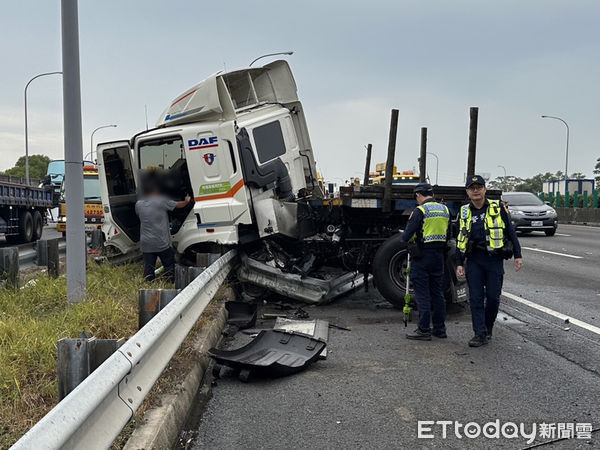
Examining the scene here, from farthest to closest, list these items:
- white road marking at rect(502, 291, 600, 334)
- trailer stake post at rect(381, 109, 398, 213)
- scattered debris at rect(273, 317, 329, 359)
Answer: trailer stake post at rect(381, 109, 398, 213), white road marking at rect(502, 291, 600, 334), scattered debris at rect(273, 317, 329, 359)

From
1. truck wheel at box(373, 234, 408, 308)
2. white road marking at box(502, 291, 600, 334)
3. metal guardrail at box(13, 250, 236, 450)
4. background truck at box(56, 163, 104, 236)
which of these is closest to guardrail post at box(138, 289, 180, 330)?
metal guardrail at box(13, 250, 236, 450)

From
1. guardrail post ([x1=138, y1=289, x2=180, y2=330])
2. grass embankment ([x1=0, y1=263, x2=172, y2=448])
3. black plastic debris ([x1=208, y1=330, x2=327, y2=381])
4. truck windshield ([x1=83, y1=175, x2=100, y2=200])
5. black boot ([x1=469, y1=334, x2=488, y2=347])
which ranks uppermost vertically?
truck windshield ([x1=83, y1=175, x2=100, y2=200])

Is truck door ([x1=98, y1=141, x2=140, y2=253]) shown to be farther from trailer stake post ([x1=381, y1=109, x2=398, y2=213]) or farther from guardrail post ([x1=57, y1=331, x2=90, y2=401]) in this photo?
guardrail post ([x1=57, y1=331, x2=90, y2=401])

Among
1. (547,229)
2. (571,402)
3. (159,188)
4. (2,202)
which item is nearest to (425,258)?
(571,402)

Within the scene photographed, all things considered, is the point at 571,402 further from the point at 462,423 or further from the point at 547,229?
the point at 547,229

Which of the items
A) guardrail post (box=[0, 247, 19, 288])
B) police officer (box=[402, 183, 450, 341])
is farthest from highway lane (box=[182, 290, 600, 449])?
guardrail post (box=[0, 247, 19, 288])

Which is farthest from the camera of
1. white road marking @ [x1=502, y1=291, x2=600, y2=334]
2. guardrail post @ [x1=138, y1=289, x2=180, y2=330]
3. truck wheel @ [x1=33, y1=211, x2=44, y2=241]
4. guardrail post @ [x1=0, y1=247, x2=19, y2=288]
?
truck wheel @ [x1=33, y1=211, x2=44, y2=241]

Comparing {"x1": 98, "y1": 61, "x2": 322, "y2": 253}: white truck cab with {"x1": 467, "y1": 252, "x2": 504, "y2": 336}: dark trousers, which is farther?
{"x1": 98, "y1": 61, "x2": 322, "y2": 253}: white truck cab

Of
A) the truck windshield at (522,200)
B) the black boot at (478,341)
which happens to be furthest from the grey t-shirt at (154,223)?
the truck windshield at (522,200)

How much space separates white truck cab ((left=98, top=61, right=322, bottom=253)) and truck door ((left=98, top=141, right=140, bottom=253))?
1 cm

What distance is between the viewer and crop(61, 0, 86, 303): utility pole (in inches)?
236

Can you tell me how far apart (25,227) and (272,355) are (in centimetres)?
1632

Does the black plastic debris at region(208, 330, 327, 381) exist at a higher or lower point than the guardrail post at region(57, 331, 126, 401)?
lower

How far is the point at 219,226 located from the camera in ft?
25.3
